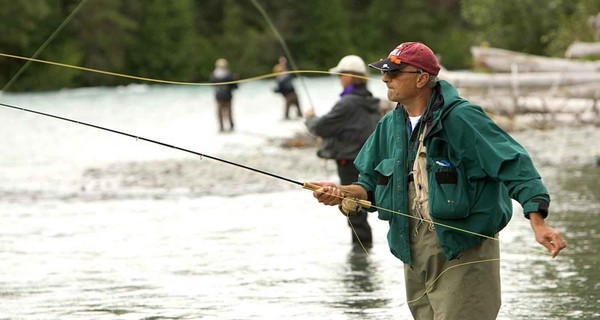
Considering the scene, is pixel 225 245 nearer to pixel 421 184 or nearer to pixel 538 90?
pixel 421 184

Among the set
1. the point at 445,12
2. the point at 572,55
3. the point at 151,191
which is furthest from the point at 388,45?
the point at 151,191

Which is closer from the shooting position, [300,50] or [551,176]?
[551,176]

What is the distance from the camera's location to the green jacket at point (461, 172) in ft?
17.9

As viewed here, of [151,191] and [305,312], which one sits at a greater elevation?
[151,191]

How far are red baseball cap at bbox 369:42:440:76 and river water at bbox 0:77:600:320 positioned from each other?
76.7 inches

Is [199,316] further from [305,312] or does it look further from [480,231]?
[480,231]

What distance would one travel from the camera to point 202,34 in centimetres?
9531

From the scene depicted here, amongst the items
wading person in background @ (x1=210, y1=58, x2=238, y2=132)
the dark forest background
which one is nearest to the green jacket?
wading person in background @ (x1=210, y1=58, x2=238, y2=132)

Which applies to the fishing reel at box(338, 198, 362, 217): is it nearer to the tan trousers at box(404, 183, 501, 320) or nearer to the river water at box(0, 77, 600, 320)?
the tan trousers at box(404, 183, 501, 320)

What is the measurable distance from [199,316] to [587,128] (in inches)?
654

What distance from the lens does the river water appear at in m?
8.89


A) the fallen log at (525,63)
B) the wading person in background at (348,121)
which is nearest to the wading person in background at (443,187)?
the wading person in background at (348,121)

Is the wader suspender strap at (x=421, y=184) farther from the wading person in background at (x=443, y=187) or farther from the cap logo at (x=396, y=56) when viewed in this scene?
the cap logo at (x=396, y=56)

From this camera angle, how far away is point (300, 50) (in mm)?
91750
